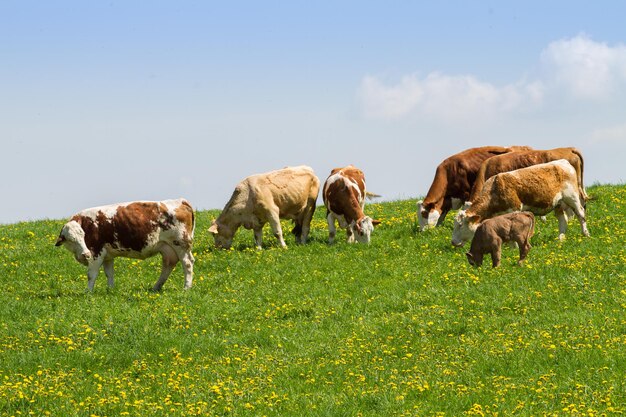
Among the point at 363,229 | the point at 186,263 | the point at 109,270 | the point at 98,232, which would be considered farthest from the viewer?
the point at 363,229

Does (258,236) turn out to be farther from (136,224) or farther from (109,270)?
(136,224)

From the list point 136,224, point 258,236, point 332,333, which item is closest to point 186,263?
point 136,224

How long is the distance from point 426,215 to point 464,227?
12.2 ft

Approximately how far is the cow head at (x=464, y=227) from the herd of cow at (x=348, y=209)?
0.03m

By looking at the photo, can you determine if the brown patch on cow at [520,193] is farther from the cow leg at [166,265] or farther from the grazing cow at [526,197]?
the cow leg at [166,265]

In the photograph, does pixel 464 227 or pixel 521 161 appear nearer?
pixel 464 227

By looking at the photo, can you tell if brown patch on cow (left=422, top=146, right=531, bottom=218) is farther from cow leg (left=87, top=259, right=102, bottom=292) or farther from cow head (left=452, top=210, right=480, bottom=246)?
cow leg (left=87, top=259, right=102, bottom=292)

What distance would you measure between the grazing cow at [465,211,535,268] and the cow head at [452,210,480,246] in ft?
6.58

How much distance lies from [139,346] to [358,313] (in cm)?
428

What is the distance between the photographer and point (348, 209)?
85.4 feet

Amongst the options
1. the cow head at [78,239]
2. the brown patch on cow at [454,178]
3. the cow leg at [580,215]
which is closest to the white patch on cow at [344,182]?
the brown patch on cow at [454,178]

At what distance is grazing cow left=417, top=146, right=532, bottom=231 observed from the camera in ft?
87.2

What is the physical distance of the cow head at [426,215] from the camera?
26078 mm

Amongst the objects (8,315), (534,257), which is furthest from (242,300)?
(534,257)
